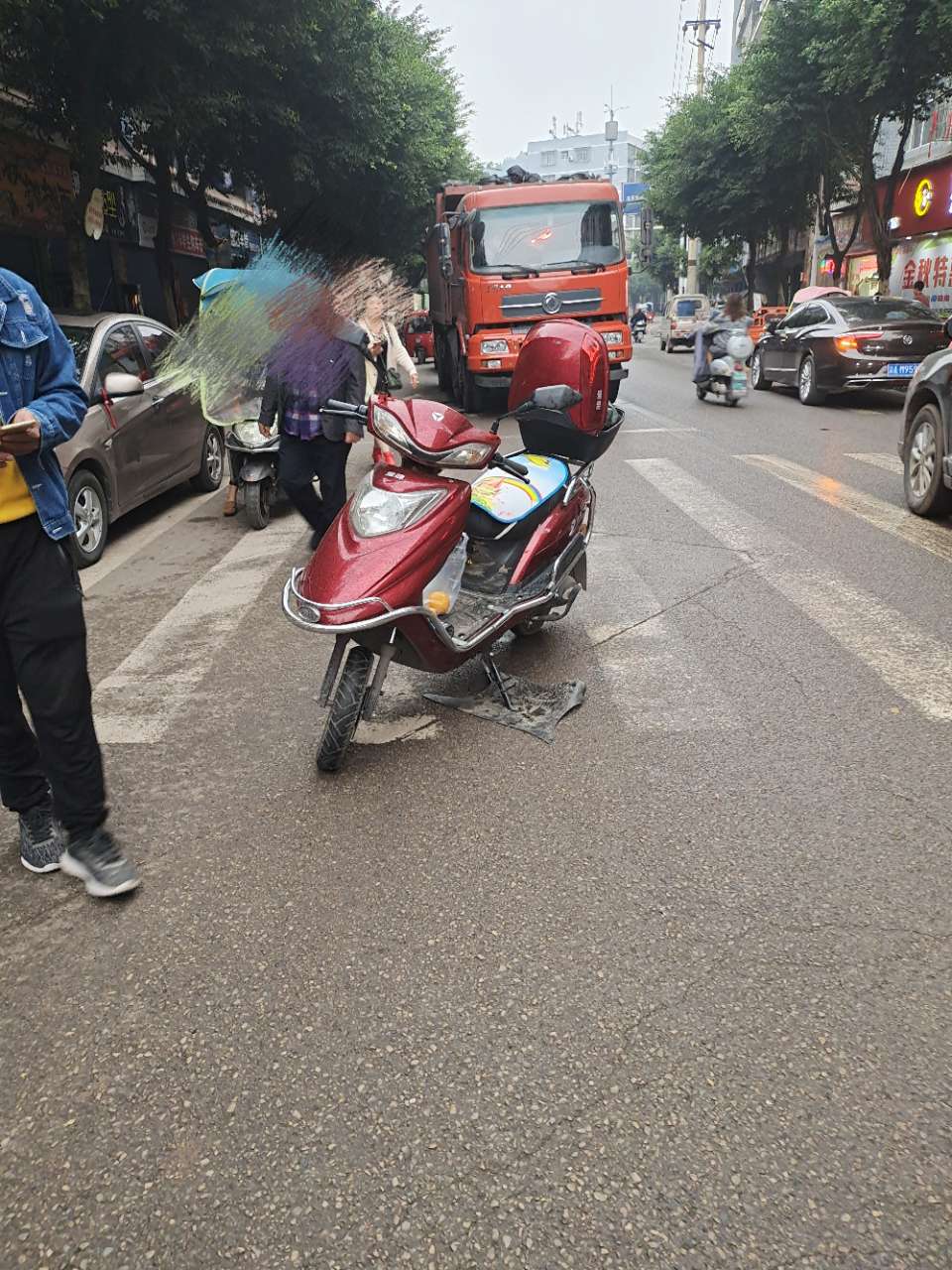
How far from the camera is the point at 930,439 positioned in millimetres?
7516

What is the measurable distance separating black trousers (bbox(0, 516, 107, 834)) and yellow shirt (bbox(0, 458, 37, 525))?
24 mm

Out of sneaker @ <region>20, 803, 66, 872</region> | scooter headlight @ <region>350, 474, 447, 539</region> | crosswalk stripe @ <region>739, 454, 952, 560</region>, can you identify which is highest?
scooter headlight @ <region>350, 474, 447, 539</region>

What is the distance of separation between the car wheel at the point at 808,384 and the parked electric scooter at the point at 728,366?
32.5 inches

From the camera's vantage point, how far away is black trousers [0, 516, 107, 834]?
9.27ft

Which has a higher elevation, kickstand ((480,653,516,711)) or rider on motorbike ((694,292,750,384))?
rider on motorbike ((694,292,750,384))

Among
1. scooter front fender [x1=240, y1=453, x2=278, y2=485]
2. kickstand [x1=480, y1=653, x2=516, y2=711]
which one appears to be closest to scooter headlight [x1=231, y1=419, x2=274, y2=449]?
scooter front fender [x1=240, y1=453, x2=278, y2=485]

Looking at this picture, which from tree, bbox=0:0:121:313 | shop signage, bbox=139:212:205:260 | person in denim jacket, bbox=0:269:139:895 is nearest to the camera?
person in denim jacket, bbox=0:269:139:895

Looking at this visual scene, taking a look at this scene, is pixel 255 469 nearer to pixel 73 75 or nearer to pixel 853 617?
pixel 853 617

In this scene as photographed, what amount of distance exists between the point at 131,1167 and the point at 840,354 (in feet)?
48.0

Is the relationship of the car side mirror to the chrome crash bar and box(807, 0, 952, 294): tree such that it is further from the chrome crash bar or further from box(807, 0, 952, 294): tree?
box(807, 0, 952, 294): tree

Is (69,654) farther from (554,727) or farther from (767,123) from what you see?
(767,123)

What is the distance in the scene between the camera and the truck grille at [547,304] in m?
13.3

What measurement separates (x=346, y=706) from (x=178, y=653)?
6.14ft

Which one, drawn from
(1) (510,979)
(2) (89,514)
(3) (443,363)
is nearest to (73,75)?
(3) (443,363)
